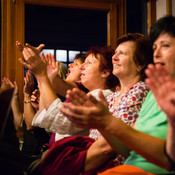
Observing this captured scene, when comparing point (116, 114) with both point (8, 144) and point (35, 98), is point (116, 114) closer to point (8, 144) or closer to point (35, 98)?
point (8, 144)

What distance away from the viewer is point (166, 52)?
97 cm

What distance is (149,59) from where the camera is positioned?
152 cm

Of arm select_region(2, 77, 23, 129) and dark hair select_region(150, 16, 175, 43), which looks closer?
dark hair select_region(150, 16, 175, 43)

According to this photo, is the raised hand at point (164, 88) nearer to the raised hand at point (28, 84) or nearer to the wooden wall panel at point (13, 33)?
the raised hand at point (28, 84)

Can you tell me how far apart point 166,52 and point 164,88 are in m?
0.29

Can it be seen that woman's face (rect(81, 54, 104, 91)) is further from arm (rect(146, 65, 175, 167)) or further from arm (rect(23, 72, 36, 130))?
arm (rect(146, 65, 175, 167))

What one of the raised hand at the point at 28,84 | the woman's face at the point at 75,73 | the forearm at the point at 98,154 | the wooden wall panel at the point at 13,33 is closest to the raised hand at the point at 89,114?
the forearm at the point at 98,154

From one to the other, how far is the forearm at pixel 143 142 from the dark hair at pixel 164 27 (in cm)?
42

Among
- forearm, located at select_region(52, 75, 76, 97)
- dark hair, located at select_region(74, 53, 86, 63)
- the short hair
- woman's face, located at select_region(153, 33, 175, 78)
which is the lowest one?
forearm, located at select_region(52, 75, 76, 97)

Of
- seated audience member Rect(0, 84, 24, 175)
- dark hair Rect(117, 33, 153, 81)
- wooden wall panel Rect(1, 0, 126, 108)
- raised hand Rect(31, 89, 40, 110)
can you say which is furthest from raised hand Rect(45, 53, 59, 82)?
wooden wall panel Rect(1, 0, 126, 108)

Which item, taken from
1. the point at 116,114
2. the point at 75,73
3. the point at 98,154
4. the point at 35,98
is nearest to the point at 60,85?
the point at 75,73

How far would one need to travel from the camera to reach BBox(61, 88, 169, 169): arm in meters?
0.85

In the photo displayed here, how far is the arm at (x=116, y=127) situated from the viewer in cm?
85

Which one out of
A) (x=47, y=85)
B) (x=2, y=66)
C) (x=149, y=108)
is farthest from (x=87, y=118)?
(x=2, y=66)
